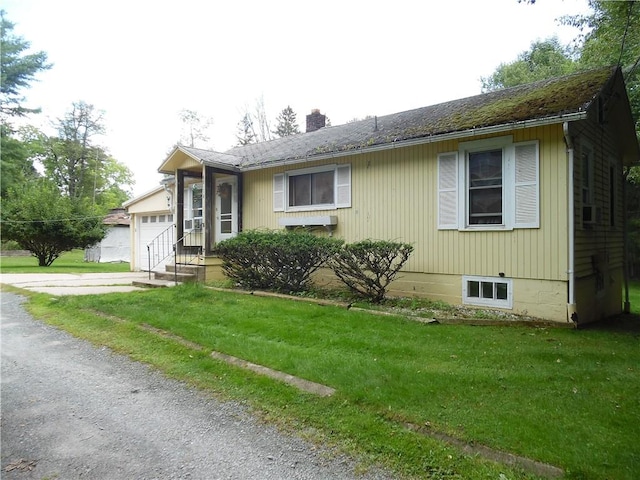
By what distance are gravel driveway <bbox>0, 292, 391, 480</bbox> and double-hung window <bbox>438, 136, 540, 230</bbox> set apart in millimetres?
5778

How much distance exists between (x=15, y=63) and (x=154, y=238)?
16.6m

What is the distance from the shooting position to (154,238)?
1631 centimetres

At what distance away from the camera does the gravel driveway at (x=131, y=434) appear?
8.15 feet

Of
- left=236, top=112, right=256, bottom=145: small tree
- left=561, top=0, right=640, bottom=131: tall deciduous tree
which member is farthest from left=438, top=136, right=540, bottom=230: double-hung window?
left=236, top=112, right=256, bottom=145: small tree

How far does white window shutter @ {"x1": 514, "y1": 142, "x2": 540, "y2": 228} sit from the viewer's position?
684cm

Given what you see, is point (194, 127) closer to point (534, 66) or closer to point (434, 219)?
point (534, 66)

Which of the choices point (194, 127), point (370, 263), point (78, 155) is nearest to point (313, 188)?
point (370, 263)

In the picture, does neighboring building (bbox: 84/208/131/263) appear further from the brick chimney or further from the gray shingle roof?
the gray shingle roof

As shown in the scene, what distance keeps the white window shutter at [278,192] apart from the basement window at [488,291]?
516 cm

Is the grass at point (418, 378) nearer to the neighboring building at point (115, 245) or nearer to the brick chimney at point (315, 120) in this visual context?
the brick chimney at point (315, 120)

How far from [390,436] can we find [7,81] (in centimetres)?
3074

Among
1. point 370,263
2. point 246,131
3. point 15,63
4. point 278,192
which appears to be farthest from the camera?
point 246,131

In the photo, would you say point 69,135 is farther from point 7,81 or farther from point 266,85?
point 266,85

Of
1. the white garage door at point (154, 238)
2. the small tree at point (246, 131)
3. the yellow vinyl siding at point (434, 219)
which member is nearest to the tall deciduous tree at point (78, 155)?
the small tree at point (246, 131)
